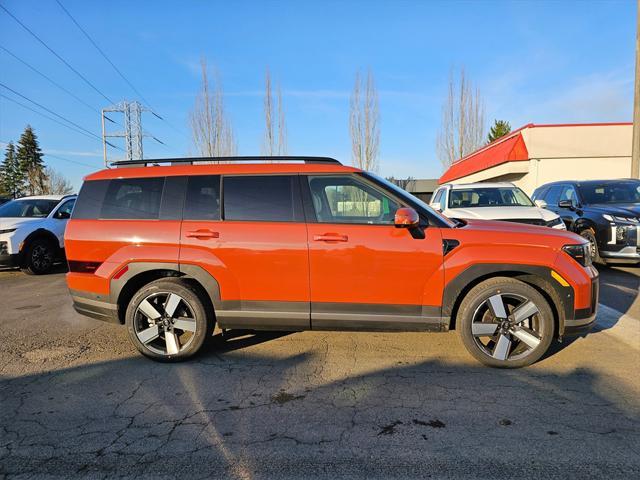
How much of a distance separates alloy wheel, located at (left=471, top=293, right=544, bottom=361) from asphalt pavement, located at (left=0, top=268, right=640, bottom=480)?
0.21 metres

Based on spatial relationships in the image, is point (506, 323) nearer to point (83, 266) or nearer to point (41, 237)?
point (83, 266)

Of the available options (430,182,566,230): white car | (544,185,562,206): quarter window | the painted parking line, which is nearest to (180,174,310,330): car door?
the painted parking line

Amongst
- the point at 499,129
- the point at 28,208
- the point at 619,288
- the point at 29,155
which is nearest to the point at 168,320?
the point at 619,288

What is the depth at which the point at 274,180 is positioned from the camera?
398 cm

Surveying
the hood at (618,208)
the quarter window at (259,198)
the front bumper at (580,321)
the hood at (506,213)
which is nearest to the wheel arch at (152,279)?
the quarter window at (259,198)

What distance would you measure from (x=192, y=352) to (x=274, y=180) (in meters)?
1.84

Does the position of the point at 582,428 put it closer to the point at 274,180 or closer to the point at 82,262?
the point at 274,180

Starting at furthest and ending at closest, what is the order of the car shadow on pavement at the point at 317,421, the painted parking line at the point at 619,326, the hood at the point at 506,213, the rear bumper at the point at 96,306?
the hood at the point at 506,213 < the painted parking line at the point at 619,326 < the rear bumper at the point at 96,306 < the car shadow on pavement at the point at 317,421

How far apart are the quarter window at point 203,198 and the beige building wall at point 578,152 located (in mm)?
21510

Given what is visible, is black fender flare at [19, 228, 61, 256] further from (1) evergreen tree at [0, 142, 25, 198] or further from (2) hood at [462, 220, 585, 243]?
(1) evergreen tree at [0, 142, 25, 198]

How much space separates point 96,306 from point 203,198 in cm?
154

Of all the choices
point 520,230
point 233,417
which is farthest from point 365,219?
point 233,417

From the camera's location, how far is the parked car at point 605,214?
7414mm

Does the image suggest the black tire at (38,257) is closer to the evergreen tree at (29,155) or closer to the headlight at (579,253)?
the headlight at (579,253)
